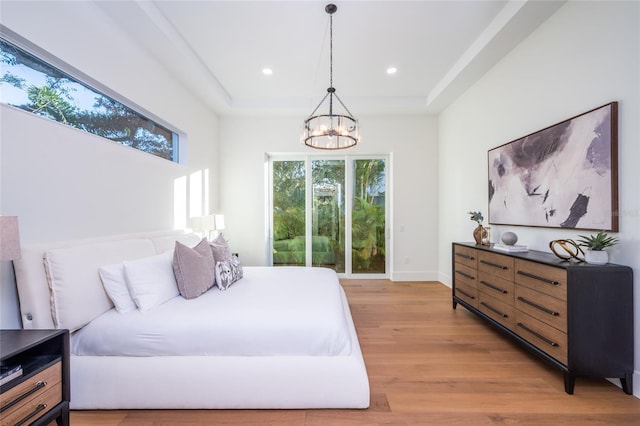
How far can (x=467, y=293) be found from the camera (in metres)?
2.96

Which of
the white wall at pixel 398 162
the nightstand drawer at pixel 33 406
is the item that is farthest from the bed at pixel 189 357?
A: the white wall at pixel 398 162

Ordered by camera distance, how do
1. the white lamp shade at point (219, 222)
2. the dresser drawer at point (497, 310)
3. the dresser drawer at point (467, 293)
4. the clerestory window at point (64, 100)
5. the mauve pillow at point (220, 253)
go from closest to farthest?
the clerestory window at point (64, 100)
the dresser drawer at point (497, 310)
the mauve pillow at point (220, 253)
the dresser drawer at point (467, 293)
the white lamp shade at point (219, 222)

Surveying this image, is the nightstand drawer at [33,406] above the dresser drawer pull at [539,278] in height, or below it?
below

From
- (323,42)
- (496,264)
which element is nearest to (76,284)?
(323,42)

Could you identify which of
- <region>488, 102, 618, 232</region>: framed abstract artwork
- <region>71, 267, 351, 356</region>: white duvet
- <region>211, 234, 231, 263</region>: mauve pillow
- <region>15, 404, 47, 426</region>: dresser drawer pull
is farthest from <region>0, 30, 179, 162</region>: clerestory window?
<region>488, 102, 618, 232</region>: framed abstract artwork

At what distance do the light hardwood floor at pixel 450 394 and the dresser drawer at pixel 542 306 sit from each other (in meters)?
0.45

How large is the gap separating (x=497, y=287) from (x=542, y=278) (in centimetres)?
56

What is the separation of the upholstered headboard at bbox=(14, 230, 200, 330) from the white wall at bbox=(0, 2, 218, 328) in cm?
13

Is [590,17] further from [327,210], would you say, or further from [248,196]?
[248,196]

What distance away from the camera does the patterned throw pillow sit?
2.29 meters

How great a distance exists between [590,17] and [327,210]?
3760mm

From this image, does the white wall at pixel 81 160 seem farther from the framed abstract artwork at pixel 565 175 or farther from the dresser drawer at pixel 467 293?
the framed abstract artwork at pixel 565 175

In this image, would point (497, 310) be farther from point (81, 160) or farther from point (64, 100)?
point (64, 100)

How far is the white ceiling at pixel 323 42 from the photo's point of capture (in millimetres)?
2336
